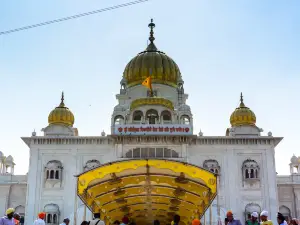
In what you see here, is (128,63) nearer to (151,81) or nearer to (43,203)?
(151,81)

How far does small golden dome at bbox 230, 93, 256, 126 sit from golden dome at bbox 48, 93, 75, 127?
11781 mm

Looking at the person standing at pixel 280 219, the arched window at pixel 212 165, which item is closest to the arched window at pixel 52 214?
the arched window at pixel 212 165

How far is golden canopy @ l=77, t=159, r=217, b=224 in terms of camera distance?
519 inches

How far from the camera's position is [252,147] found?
32.1 meters

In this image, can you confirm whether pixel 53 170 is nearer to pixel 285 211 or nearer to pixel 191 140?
pixel 191 140

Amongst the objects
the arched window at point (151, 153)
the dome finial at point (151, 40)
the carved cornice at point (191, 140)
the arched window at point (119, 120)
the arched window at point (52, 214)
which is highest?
the dome finial at point (151, 40)

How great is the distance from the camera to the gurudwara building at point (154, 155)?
3081 centimetres

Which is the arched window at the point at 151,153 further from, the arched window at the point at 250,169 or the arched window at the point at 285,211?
the arched window at the point at 285,211

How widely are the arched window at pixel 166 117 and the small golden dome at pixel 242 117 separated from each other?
4613 mm

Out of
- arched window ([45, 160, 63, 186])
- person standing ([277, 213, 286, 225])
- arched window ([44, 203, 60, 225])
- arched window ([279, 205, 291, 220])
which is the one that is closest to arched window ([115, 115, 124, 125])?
arched window ([45, 160, 63, 186])

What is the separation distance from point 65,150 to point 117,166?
19509mm

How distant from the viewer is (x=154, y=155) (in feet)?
101

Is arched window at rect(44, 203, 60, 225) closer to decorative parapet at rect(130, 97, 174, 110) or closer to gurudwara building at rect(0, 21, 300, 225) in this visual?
gurudwara building at rect(0, 21, 300, 225)

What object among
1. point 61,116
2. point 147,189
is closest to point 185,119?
point 61,116
